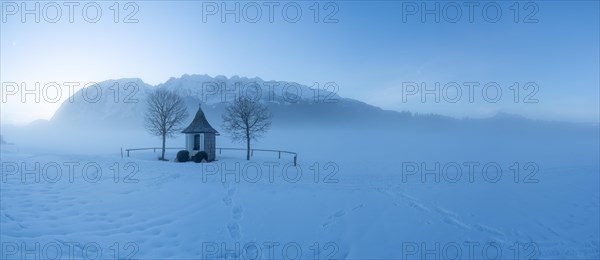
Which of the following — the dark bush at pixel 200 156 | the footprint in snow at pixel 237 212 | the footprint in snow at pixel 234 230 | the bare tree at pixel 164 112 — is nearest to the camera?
the footprint in snow at pixel 234 230

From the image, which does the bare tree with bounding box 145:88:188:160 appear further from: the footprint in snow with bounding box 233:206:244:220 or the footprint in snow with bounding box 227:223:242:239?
the footprint in snow with bounding box 227:223:242:239

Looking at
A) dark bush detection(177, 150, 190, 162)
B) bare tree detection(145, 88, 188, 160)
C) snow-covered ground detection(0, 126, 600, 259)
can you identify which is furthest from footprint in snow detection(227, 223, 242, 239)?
bare tree detection(145, 88, 188, 160)

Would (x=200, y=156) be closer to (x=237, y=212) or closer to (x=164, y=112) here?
(x=164, y=112)

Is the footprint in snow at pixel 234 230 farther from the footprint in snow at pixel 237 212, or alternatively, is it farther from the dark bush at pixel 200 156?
the dark bush at pixel 200 156

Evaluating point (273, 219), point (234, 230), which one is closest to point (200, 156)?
point (273, 219)

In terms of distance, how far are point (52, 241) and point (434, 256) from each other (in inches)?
396

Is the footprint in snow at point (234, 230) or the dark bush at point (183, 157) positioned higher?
the dark bush at point (183, 157)

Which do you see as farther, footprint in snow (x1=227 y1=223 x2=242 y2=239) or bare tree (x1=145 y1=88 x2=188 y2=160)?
bare tree (x1=145 y1=88 x2=188 y2=160)

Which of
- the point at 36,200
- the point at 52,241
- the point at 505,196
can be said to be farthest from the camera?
the point at 505,196

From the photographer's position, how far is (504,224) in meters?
11.2

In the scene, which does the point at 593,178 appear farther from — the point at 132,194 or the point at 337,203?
the point at 132,194

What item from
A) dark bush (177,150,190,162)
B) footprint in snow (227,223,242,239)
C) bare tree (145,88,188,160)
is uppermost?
bare tree (145,88,188,160)

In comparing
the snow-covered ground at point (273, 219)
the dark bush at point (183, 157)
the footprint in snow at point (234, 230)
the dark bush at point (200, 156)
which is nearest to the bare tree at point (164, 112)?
the dark bush at point (183, 157)

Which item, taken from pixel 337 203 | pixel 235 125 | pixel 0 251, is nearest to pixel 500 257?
pixel 337 203
